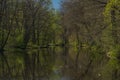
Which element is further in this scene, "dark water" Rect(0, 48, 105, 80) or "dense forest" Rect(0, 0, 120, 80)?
"dense forest" Rect(0, 0, 120, 80)

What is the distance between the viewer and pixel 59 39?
94.1 meters

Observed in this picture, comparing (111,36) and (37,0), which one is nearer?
(111,36)

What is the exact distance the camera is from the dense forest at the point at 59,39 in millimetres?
25375

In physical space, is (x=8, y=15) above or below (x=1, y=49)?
above

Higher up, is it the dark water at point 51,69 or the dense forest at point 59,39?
the dense forest at point 59,39

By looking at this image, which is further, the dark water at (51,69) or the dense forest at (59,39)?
the dense forest at (59,39)

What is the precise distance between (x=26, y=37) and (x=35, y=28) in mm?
9008

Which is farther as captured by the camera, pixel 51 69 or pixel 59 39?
pixel 59 39

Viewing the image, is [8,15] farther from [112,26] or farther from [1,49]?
[112,26]

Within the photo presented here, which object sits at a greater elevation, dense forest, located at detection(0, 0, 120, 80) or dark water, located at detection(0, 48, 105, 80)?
dense forest, located at detection(0, 0, 120, 80)

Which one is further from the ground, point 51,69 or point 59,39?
point 59,39

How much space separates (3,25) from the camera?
2212 inches

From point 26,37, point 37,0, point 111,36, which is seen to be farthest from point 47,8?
point 111,36

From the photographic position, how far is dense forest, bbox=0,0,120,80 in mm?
25375
